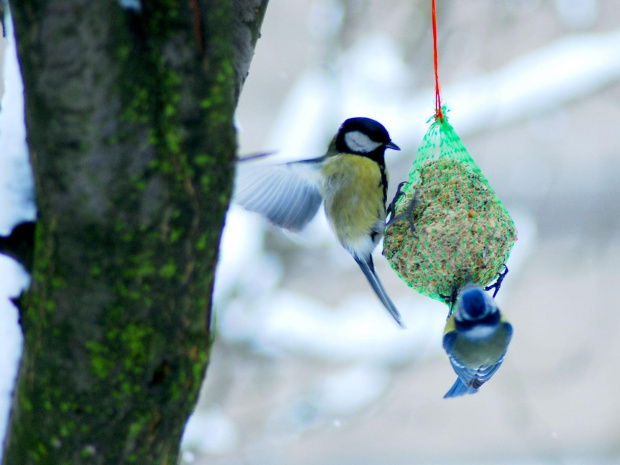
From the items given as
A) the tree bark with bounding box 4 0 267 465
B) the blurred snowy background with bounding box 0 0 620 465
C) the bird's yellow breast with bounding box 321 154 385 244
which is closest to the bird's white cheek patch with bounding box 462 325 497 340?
the bird's yellow breast with bounding box 321 154 385 244

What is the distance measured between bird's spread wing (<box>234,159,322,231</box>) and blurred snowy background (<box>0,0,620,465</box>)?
1.94m

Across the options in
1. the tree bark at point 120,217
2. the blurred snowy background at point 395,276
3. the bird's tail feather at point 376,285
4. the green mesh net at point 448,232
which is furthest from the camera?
the blurred snowy background at point 395,276

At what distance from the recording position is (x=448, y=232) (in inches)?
63.3

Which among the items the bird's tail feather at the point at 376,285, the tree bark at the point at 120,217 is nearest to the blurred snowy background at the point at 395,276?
the bird's tail feather at the point at 376,285

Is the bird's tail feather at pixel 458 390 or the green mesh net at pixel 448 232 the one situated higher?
the green mesh net at pixel 448 232

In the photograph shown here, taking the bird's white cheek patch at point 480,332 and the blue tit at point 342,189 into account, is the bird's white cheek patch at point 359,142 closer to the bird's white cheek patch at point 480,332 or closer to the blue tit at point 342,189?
the blue tit at point 342,189

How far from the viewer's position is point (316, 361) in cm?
414

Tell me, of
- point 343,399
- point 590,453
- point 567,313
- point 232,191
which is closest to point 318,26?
point 343,399

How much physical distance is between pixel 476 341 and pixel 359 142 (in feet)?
Result: 2.11

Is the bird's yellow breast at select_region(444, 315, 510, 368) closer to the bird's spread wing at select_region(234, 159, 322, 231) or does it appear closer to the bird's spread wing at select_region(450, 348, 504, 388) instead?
the bird's spread wing at select_region(450, 348, 504, 388)

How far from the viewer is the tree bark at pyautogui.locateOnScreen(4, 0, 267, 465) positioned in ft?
2.66

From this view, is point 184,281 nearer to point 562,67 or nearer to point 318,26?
point 318,26

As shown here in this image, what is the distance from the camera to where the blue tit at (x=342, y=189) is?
5.71 ft

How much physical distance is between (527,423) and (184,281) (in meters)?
4.06
